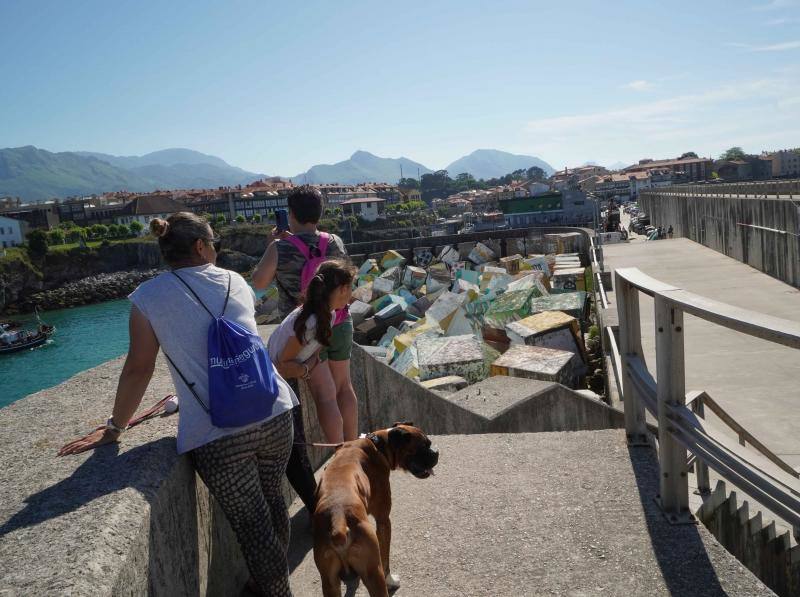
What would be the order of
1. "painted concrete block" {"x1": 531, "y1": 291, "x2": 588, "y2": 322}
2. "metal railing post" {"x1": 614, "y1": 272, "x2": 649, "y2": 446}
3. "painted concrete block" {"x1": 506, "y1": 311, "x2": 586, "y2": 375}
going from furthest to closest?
1. "painted concrete block" {"x1": 531, "y1": 291, "x2": 588, "y2": 322}
2. "painted concrete block" {"x1": 506, "y1": 311, "x2": 586, "y2": 375}
3. "metal railing post" {"x1": 614, "y1": 272, "x2": 649, "y2": 446}

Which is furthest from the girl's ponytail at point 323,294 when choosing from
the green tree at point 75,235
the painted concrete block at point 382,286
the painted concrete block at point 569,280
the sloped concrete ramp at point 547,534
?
the green tree at point 75,235

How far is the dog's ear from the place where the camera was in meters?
2.88

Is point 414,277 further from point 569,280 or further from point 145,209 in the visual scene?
point 145,209

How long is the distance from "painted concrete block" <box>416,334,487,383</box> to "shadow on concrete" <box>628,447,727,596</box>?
8217 millimetres

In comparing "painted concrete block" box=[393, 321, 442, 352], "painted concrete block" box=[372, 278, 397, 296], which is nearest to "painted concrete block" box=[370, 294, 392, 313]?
"painted concrete block" box=[372, 278, 397, 296]

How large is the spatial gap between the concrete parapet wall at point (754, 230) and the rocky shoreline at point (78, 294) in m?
56.5

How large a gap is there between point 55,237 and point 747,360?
304 ft

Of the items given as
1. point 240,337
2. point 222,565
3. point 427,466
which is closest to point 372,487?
point 427,466

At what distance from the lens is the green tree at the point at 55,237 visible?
86688 millimetres

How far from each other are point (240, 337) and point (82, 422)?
1124mm

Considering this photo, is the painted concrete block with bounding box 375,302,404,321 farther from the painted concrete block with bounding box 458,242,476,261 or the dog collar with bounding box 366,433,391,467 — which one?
the dog collar with bounding box 366,433,391,467

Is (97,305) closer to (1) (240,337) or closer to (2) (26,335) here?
(2) (26,335)

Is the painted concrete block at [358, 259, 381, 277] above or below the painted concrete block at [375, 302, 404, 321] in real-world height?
above

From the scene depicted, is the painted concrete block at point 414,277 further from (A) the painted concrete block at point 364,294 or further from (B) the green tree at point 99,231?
(B) the green tree at point 99,231
